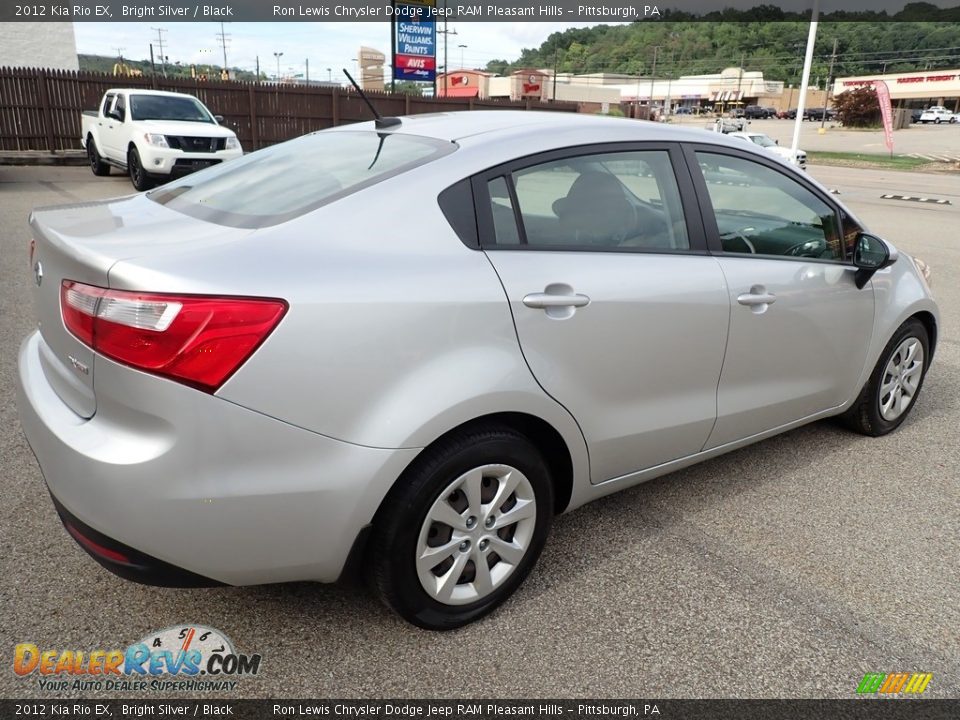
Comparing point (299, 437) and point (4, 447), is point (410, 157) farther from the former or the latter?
point (4, 447)

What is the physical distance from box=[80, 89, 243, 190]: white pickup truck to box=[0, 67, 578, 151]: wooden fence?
16.3 feet

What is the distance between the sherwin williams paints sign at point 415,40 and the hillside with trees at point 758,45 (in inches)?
3491

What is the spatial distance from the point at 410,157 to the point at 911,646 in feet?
7.58

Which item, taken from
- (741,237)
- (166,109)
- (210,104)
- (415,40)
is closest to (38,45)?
(210,104)

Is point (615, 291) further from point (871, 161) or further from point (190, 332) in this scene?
point (871, 161)

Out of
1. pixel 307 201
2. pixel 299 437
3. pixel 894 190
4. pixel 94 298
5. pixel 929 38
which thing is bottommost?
pixel 894 190

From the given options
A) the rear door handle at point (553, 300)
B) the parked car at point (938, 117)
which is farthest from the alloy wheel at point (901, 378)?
the parked car at point (938, 117)

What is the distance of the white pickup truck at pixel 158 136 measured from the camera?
12.4 meters

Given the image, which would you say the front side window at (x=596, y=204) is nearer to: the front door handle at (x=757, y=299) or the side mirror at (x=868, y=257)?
the front door handle at (x=757, y=299)

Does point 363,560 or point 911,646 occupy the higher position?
point 363,560

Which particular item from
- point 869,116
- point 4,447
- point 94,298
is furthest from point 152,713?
point 869,116

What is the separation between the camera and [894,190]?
22.2 meters

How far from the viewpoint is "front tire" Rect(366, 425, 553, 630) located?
85.0 inches

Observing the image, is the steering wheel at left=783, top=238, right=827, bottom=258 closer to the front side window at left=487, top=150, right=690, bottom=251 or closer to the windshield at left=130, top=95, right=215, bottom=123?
the front side window at left=487, top=150, right=690, bottom=251
